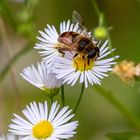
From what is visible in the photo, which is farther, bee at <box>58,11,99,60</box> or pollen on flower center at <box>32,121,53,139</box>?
bee at <box>58,11,99,60</box>

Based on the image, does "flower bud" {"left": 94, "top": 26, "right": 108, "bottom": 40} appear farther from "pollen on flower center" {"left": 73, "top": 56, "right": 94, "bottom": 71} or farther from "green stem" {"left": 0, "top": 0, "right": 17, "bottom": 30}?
"green stem" {"left": 0, "top": 0, "right": 17, "bottom": 30}

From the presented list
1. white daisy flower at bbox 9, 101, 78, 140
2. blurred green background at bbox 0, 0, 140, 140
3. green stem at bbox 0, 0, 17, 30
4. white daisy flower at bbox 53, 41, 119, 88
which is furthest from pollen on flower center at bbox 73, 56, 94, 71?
blurred green background at bbox 0, 0, 140, 140

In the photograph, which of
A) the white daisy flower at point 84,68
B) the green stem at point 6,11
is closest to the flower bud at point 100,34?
the white daisy flower at point 84,68

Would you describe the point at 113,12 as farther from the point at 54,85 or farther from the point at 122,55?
the point at 54,85

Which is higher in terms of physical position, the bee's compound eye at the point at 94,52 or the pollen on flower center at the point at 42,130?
the bee's compound eye at the point at 94,52

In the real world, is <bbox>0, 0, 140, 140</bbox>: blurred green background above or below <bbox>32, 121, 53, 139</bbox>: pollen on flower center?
above

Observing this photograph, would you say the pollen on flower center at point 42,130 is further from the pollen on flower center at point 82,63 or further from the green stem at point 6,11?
the green stem at point 6,11

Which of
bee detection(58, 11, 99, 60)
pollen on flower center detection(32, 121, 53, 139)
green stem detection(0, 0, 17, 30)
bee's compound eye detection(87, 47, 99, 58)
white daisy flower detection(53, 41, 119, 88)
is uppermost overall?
green stem detection(0, 0, 17, 30)
